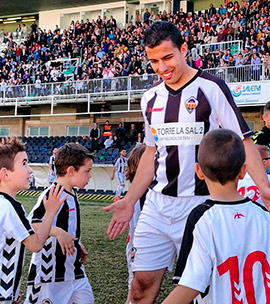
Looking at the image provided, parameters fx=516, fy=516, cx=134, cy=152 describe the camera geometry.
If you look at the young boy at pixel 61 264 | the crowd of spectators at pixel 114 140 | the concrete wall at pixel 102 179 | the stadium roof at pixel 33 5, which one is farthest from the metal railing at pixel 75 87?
the young boy at pixel 61 264

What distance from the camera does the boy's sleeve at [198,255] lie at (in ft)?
7.79

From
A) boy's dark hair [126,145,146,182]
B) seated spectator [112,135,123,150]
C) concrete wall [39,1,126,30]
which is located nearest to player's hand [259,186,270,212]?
boy's dark hair [126,145,146,182]

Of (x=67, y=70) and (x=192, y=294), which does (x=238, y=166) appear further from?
(x=67, y=70)

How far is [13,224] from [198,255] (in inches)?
53.8

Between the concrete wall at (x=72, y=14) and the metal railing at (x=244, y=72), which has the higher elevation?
the concrete wall at (x=72, y=14)

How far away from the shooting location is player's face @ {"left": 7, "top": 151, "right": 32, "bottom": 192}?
3.48 meters

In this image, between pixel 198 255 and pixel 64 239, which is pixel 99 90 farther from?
pixel 198 255

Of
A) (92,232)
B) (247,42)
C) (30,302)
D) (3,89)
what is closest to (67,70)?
(3,89)

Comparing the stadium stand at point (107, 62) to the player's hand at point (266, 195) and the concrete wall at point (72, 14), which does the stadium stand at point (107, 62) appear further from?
the player's hand at point (266, 195)

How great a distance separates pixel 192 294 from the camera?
2.37 meters

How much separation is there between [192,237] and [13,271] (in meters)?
1.40

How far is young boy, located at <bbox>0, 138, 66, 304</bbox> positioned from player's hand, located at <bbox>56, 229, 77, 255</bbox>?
395 mm

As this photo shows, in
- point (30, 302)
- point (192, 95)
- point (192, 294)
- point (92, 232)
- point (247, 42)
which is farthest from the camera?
point (247, 42)

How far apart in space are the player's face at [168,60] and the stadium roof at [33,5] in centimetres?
3272
